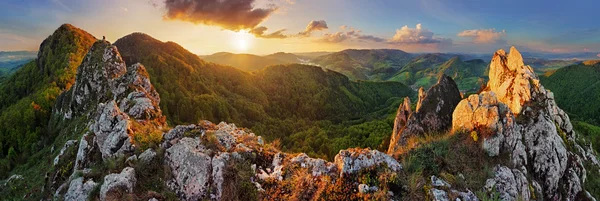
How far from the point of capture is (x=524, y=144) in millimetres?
15812

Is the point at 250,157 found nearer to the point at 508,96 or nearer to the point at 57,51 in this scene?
the point at 508,96

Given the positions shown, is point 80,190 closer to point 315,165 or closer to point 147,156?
point 147,156

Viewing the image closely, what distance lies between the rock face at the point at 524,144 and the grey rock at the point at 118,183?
1555 cm

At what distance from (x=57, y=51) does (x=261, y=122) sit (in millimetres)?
70556

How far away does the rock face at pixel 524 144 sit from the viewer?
13.0 metres

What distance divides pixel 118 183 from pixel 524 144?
21.2 m

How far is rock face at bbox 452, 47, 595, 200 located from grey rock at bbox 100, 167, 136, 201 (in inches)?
612

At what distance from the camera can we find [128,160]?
13312mm

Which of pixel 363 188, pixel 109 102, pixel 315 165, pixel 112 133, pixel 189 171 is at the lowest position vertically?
pixel 363 188

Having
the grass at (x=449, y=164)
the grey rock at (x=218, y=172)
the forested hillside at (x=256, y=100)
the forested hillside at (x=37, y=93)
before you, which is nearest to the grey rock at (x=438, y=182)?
the grass at (x=449, y=164)

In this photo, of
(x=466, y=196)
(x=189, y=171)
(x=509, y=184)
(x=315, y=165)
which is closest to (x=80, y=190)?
(x=189, y=171)

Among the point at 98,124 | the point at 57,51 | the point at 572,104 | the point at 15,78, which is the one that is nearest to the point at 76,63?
the point at 57,51

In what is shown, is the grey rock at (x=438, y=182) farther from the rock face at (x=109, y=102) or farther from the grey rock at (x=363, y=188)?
the rock face at (x=109, y=102)

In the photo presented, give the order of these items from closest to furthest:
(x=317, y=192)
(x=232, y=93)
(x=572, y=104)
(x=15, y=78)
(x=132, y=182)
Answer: (x=317, y=192) < (x=132, y=182) < (x=15, y=78) < (x=232, y=93) < (x=572, y=104)
